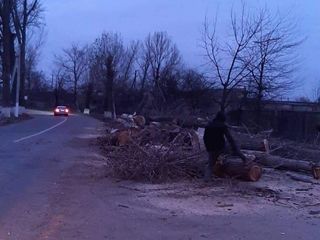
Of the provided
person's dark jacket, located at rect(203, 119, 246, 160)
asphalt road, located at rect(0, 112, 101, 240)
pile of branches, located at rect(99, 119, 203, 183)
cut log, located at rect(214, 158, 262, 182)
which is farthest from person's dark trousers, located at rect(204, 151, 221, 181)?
asphalt road, located at rect(0, 112, 101, 240)

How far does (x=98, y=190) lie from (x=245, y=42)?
72.0 feet

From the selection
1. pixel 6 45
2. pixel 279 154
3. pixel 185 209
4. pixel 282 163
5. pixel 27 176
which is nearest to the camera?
pixel 185 209

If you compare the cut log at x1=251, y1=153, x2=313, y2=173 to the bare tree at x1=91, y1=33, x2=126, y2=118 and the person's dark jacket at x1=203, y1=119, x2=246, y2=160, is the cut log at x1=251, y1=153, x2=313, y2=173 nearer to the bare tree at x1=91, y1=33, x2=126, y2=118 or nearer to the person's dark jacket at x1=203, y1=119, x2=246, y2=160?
the person's dark jacket at x1=203, y1=119, x2=246, y2=160

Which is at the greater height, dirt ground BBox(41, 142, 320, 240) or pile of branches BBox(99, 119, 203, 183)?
pile of branches BBox(99, 119, 203, 183)

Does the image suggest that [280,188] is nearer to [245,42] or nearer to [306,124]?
[245,42]

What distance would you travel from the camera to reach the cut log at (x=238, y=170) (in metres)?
12.8

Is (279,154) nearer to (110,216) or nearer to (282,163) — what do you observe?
(282,163)

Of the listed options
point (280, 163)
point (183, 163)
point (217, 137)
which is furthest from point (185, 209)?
point (280, 163)

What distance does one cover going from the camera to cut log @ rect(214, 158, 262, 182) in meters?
12.8

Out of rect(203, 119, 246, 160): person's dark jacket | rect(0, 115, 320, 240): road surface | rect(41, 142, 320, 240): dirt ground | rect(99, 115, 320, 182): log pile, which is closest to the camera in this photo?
rect(0, 115, 320, 240): road surface

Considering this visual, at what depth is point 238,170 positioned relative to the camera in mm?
12867

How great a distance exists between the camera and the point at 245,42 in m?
32.0

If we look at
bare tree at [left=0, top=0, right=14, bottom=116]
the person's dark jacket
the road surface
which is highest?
bare tree at [left=0, top=0, right=14, bottom=116]

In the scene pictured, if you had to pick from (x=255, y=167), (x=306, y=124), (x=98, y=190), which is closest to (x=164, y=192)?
(x=98, y=190)
